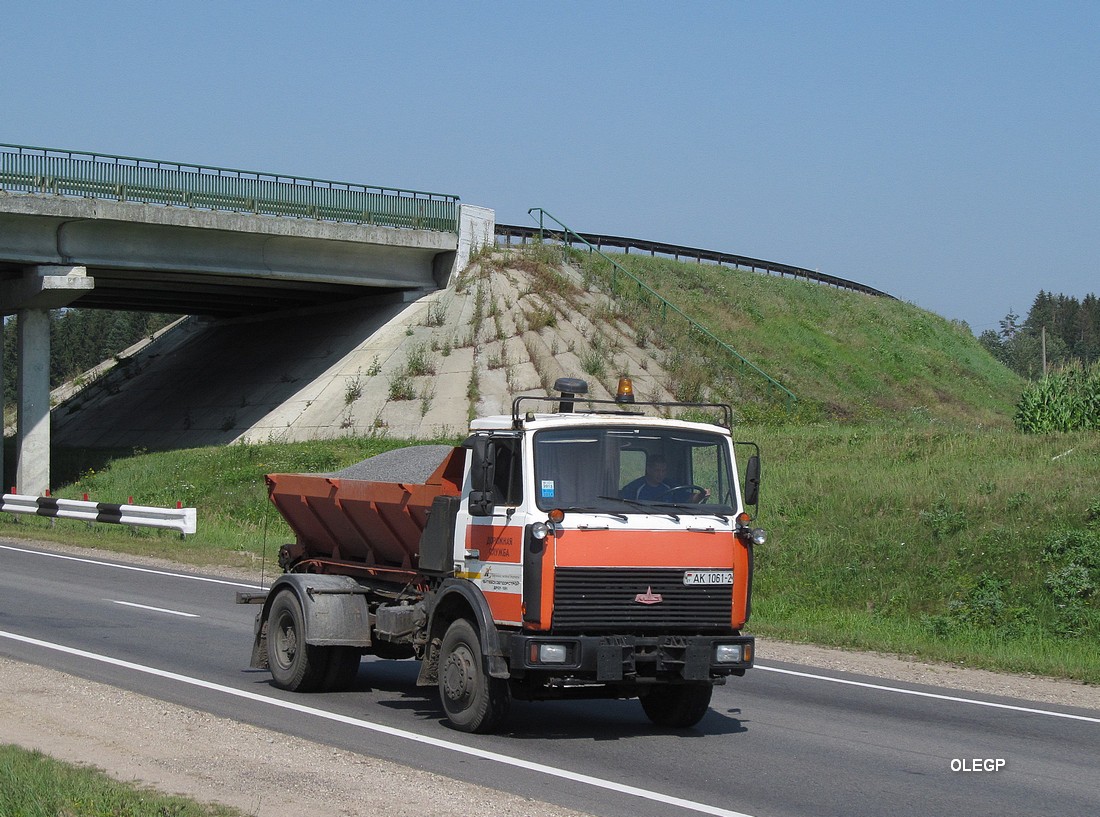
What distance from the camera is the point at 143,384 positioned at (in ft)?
152

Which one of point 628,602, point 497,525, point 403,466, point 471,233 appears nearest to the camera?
point 628,602

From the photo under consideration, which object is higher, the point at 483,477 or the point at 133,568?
the point at 483,477

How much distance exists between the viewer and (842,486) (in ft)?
72.2

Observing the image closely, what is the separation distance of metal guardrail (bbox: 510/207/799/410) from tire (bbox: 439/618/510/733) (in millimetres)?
30487

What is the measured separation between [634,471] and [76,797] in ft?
14.7

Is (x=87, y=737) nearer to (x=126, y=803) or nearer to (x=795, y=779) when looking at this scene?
(x=126, y=803)

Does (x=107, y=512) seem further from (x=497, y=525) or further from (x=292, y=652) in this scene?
(x=497, y=525)

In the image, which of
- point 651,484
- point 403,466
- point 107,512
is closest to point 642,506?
point 651,484

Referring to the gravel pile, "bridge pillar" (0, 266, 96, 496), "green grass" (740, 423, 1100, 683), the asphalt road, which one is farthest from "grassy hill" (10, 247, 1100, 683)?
the gravel pile

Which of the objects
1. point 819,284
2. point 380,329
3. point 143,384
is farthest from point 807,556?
point 819,284

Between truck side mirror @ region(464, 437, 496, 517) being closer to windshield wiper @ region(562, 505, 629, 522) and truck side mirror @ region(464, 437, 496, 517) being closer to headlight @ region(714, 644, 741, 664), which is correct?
windshield wiper @ region(562, 505, 629, 522)

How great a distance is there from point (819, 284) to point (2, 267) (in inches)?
1535

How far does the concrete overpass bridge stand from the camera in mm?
32469

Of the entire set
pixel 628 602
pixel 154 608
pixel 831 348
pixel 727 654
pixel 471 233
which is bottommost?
pixel 154 608
